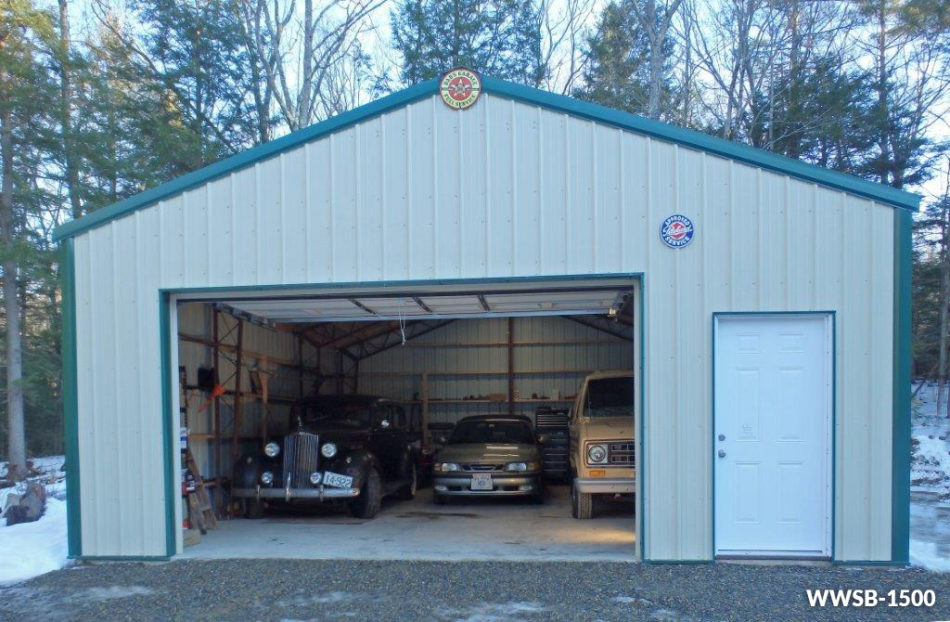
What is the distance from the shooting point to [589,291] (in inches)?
317

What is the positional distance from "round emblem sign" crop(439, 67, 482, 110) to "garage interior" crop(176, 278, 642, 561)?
191 centimetres

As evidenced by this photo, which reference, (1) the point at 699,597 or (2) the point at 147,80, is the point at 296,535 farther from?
(2) the point at 147,80

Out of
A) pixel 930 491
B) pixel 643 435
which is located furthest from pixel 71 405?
pixel 930 491

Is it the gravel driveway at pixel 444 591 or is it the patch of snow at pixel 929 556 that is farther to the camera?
the patch of snow at pixel 929 556

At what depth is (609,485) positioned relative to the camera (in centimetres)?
906

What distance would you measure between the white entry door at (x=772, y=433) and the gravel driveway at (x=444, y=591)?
36cm

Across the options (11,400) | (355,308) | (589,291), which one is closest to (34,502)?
(355,308)

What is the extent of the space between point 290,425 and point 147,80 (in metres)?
11.5

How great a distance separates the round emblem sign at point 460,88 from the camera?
7.46 m

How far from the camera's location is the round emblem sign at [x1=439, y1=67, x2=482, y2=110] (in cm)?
746

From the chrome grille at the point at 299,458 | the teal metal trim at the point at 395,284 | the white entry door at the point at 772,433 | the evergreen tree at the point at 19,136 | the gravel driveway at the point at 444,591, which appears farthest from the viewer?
the evergreen tree at the point at 19,136

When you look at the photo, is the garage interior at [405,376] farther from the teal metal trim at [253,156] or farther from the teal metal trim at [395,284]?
the teal metal trim at [253,156]

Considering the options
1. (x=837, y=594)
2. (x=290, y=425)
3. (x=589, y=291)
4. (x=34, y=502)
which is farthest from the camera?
(x=290, y=425)

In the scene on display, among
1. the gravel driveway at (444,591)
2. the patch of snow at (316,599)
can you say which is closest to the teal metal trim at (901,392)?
the gravel driveway at (444,591)
